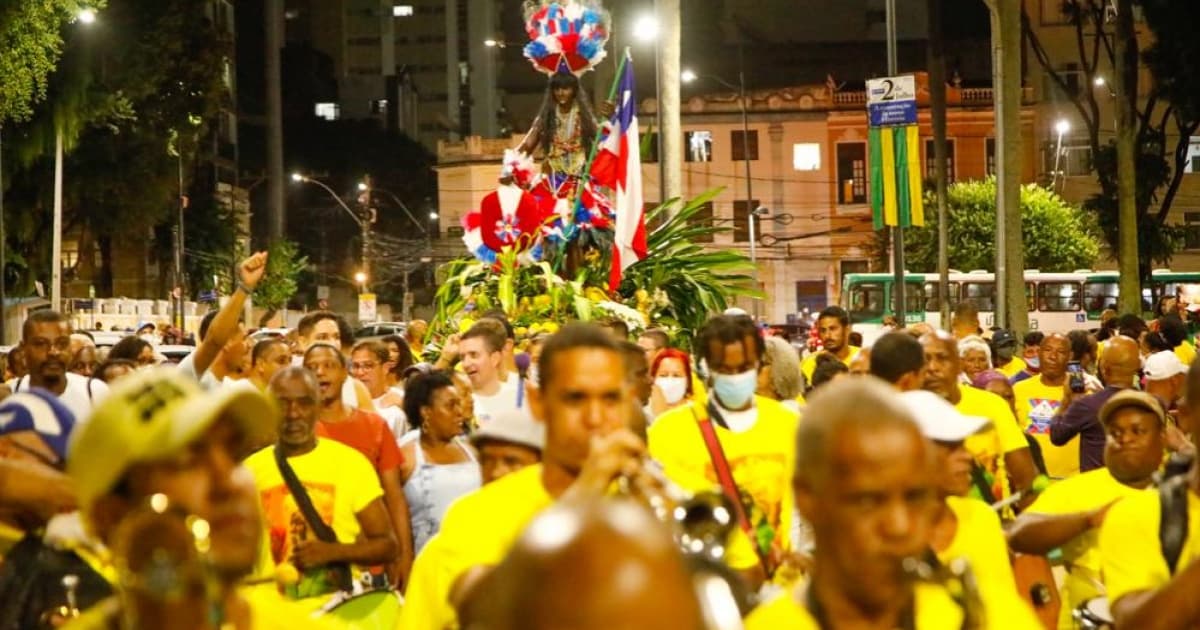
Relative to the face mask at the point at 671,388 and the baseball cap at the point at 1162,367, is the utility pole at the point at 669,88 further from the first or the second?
the face mask at the point at 671,388

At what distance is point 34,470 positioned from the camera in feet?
13.0

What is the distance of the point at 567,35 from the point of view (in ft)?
48.0

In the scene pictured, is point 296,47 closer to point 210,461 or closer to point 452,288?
point 452,288

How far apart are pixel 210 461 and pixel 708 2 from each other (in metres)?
77.5

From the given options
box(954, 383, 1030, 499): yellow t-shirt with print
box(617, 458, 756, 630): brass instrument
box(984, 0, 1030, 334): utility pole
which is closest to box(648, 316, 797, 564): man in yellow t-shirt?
box(954, 383, 1030, 499): yellow t-shirt with print

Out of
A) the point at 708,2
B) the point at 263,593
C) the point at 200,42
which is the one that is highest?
the point at 708,2

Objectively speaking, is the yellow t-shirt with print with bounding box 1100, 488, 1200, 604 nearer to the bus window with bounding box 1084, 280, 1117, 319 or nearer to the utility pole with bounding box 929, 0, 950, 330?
the utility pole with bounding box 929, 0, 950, 330

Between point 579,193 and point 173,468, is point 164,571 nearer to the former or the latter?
point 173,468

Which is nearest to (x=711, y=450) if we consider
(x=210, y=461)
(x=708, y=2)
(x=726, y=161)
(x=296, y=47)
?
(x=210, y=461)

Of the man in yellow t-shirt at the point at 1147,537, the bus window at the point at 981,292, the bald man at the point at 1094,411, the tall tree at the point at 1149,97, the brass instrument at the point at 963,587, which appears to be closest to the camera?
the brass instrument at the point at 963,587

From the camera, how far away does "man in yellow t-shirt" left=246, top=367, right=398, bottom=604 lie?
632 centimetres

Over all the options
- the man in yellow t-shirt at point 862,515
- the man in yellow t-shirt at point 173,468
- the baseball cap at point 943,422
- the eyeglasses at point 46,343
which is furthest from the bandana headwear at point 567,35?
the man in yellow t-shirt at point 173,468

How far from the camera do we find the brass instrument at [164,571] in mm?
2580

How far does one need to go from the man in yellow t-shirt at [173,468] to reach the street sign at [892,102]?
19.0 meters
